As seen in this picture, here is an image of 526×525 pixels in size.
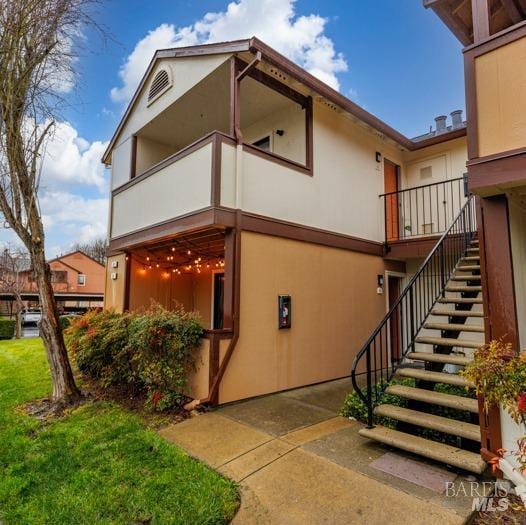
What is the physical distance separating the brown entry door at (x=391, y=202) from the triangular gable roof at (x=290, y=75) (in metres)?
0.73

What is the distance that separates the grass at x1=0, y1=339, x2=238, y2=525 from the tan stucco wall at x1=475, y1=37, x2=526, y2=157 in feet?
13.5

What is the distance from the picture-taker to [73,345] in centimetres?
765

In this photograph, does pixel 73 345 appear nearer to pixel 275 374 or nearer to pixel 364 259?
pixel 275 374

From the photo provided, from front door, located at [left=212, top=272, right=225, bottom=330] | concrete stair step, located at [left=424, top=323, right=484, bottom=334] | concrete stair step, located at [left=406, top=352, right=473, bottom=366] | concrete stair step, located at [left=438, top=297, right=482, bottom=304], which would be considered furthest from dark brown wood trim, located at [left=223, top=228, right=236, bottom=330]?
front door, located at [left=212, top=272, right=225, bottom=330]

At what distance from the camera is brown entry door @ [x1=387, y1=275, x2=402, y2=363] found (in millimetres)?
9336

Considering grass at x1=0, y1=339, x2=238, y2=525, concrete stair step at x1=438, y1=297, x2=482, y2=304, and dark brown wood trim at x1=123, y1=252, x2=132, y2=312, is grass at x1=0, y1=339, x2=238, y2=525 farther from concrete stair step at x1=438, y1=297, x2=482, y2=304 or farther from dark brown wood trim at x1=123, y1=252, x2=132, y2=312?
concrete stair step at x1=438, y1=297, x2=482, y2=304

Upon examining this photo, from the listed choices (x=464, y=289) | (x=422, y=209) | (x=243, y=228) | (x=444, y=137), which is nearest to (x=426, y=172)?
(x=444, y=137)

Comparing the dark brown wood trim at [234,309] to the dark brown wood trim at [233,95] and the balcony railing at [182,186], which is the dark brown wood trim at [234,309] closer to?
the balcony railing at [182,186]

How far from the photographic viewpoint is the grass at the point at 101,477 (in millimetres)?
3088

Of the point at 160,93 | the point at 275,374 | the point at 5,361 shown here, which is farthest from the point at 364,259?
the point at 5,361

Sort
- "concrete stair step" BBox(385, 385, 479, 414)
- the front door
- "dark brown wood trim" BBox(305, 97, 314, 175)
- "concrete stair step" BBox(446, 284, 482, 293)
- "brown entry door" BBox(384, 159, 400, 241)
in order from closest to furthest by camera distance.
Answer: "concrete stair step" BBox(385, 385, 479, 414) → "concrete stair step" BBox(446, 284, 482, 293) → "dark brown wood trim" BBox(305, 97, 314, 175) → "brown entry door" BBox(384, 159, 400, 241) → the front door

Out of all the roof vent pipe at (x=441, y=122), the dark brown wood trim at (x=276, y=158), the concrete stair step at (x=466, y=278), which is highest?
the roof vent pipe at (x=441, y=122)

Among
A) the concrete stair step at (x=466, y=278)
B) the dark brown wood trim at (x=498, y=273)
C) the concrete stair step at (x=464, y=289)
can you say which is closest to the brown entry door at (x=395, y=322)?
the concrete stair step at (x=466, y=278)

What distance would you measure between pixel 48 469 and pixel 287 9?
1085 centimetres
